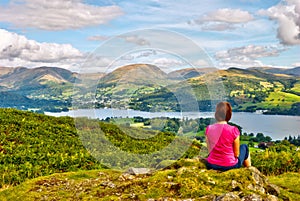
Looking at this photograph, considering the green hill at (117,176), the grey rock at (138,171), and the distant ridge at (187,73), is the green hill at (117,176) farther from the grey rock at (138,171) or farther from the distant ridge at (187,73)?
the distant ridge at (187,73)

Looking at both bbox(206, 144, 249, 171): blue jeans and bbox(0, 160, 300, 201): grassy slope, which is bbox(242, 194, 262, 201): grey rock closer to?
bbox(0, 160, 300, 201): grassy slope

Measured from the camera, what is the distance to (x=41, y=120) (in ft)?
81.8

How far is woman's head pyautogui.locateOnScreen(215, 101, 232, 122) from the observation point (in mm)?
8969

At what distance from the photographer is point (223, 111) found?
8.98 metres

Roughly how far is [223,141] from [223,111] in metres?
0.76

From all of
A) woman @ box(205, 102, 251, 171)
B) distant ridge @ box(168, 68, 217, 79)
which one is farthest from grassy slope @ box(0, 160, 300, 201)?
distant ridge @ box(168, 68, 217, 79)

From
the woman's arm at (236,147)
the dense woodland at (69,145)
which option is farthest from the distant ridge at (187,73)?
the woman's arm at (236,147)

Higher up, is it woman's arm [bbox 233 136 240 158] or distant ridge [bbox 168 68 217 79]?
distant ridge [bbox 168 68 217 79]

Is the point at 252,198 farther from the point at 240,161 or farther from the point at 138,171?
the point at 138,171

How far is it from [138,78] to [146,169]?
8.81 feet

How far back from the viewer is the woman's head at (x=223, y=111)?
8969mm

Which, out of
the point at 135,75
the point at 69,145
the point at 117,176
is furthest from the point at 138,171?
the point at 69,145

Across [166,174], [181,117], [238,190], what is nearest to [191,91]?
[181,117]

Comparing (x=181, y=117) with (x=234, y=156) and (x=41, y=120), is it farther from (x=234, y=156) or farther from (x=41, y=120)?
(x=41, y=120)
